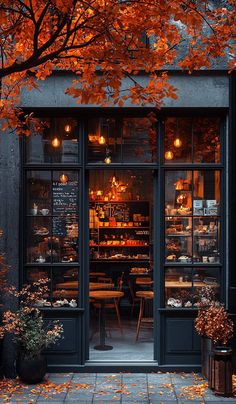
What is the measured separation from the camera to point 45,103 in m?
11.9

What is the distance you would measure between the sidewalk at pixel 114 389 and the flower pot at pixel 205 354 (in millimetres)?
183

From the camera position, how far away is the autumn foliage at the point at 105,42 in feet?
28.0

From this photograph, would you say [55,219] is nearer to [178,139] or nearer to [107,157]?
[107,157]

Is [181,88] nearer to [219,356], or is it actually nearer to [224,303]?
[224,303]

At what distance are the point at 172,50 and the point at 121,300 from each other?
7.70 meters

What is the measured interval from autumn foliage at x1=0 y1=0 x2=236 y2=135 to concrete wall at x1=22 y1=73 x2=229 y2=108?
22 centimetres

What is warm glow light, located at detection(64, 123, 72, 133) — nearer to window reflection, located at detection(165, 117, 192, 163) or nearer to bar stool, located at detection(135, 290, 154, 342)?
window reflection, located at detection(165, 117, 192, 163)

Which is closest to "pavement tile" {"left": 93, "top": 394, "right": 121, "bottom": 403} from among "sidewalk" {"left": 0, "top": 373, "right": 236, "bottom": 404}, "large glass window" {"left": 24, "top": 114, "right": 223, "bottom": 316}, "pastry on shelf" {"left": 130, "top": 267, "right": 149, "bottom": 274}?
"sidewalk" {"left": 0, "top": 373, "right": 236, "bottom": 404}

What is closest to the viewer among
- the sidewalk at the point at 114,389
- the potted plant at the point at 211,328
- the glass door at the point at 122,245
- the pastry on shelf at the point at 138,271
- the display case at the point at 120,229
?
the sidewalk at the point at 114,389

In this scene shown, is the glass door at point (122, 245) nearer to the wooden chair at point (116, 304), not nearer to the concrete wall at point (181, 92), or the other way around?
the wooden chair at point (116, 304)

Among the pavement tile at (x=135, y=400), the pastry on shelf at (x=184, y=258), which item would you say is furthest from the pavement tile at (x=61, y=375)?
the pastry on shelf at (x=184, y=258)

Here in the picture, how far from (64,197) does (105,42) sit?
362 cm

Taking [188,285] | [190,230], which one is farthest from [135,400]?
[190,230]

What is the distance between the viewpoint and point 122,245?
18.3m
